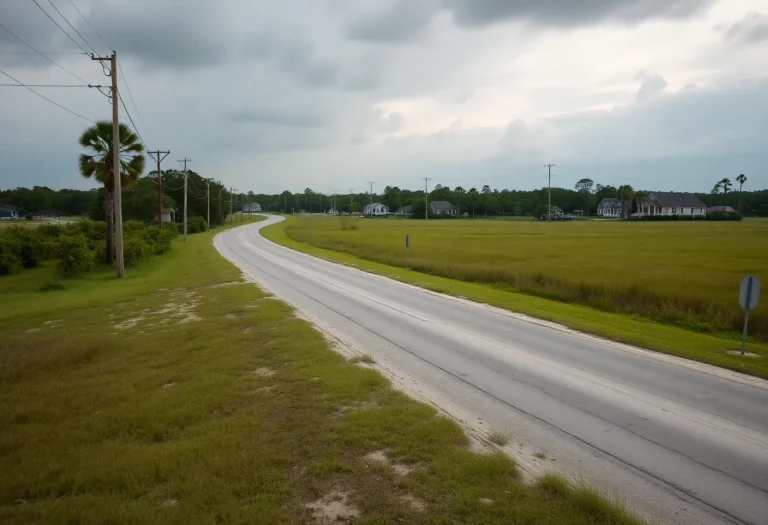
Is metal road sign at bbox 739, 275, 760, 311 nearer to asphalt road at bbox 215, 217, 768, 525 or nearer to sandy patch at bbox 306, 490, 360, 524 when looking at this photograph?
asphalt road at bbox 215, 217, 768, 525

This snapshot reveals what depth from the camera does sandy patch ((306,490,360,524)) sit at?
4.75 meters

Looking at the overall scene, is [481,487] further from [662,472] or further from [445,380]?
[445,380]

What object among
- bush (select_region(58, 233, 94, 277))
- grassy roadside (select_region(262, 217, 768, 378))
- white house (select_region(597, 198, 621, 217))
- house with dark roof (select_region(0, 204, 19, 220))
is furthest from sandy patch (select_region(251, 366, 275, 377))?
white house (select_region(597, 198, 621, 217))

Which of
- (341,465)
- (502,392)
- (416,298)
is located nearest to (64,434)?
(341,465)

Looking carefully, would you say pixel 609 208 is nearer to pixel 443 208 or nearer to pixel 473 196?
pixel 473 196

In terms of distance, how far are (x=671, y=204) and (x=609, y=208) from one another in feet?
95.8

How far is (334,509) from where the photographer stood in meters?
4.91

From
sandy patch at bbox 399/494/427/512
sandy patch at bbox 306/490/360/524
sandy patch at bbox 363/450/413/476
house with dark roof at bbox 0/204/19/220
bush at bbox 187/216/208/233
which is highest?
house with dark roof at bbox 0/204/19/220

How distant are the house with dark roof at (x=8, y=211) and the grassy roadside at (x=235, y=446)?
11043 cm

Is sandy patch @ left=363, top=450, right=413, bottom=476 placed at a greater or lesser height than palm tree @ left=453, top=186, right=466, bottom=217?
lesser

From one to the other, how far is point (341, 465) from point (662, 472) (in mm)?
3479

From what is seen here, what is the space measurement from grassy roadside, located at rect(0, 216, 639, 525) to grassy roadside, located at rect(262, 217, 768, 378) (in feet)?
22.2

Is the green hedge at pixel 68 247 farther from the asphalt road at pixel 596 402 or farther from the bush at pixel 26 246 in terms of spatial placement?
the asphalt road at pixel 596 402

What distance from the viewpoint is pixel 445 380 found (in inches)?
363
